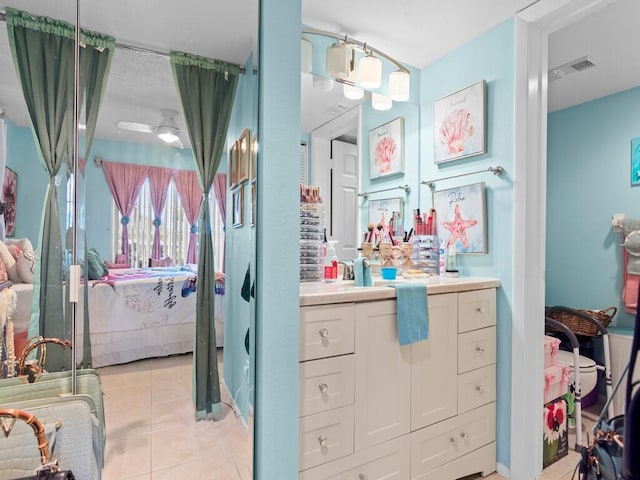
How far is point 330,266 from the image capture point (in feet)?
5.41

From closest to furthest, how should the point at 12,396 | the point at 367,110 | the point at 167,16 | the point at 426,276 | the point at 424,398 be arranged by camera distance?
1. the point at 12,396
2. the point at 167,16
3. the point at 424,398
4. the point at 426,276
5. the point at 367,110

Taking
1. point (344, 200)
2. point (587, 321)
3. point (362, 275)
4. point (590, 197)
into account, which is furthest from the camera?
point (590, 197)

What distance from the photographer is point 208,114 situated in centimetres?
114

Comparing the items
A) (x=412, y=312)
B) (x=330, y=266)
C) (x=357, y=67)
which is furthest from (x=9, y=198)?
(x=357, y=67)

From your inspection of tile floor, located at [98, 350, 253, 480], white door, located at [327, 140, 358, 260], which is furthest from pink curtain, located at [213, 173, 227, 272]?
white door, located at [327, 140, 358, 260]

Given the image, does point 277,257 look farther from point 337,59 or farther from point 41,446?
point 337,59

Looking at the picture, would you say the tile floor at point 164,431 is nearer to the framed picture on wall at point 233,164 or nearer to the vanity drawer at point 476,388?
the framed picture on wall at point 233,164

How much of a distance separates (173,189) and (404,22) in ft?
4.98

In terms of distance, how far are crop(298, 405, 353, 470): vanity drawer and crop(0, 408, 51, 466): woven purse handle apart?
72 cm

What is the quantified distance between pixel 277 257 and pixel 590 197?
122 inches

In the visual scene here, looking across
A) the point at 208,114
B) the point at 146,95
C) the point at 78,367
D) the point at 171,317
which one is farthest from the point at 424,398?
the point at 146,95

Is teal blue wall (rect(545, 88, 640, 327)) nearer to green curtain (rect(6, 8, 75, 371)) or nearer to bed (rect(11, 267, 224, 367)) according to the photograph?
bed (rect(11, 267, 224, 367))

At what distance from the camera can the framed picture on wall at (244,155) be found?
44.6 inches

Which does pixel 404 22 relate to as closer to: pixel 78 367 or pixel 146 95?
pixel 146 95
